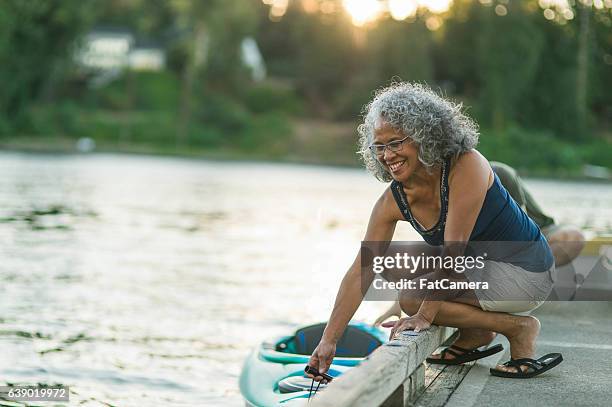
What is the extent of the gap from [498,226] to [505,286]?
14.7 inches

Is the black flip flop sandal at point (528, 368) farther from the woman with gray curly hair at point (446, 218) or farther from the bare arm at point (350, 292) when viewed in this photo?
the bare arm at point (350, 292)

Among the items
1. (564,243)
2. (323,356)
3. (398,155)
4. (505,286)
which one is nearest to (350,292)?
(323,356)

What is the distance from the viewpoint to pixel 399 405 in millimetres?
4828

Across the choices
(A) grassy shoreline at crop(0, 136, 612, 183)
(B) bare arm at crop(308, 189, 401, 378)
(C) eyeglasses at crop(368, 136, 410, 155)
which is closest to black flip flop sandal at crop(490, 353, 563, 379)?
(B) bare arm at crop(308, 189, 401, 378)

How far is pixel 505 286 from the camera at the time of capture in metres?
5.42

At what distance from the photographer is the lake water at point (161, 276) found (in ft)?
32.9

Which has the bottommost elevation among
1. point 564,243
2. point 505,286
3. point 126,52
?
point 564,243

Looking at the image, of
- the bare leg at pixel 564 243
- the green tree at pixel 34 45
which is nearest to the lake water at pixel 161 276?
the bare leg at pixel 564 243

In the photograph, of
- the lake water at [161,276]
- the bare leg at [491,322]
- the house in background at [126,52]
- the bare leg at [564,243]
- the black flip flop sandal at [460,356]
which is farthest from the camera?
the house in background at [126,52]

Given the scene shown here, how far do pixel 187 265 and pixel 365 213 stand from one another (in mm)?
13312

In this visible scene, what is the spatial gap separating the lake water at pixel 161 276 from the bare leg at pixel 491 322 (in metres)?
3.98

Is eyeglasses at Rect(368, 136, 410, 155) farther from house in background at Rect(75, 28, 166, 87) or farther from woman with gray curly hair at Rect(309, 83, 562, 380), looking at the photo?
house in background at Rect(75, 28, 166, 87)

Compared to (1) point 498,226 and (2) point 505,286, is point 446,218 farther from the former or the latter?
(2) point 505,286

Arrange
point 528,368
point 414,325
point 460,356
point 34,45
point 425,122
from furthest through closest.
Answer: point 34,45 < point 460,356 < point 528,368 < point 414,325 < point 425,122
